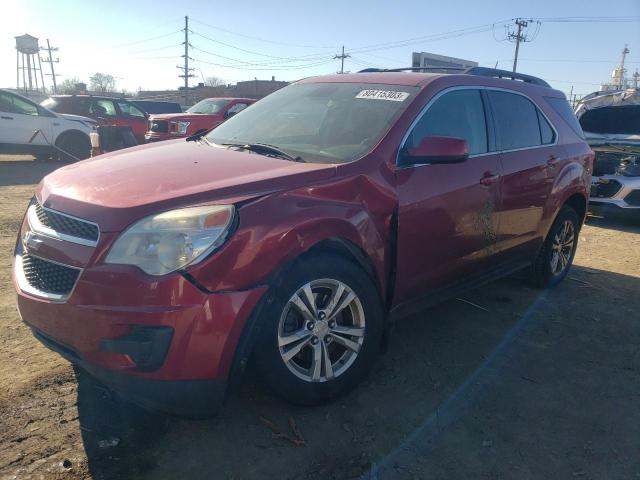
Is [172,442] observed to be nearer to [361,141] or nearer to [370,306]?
[370,306]

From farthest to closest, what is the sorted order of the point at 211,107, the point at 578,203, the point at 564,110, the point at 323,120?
1. the point at 211,107
2. the point at 578,203
3. the point at 564,110
4. the point at 323,120

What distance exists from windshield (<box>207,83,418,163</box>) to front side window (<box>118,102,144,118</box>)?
1313cm

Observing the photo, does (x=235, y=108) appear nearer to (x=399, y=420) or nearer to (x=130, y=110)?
(x=130, y=110)

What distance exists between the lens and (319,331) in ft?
8.87

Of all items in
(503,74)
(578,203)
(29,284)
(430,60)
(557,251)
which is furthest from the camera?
(430,60)

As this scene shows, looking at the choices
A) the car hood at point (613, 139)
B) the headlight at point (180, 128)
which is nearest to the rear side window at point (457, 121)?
the car hood at point (613, 139)

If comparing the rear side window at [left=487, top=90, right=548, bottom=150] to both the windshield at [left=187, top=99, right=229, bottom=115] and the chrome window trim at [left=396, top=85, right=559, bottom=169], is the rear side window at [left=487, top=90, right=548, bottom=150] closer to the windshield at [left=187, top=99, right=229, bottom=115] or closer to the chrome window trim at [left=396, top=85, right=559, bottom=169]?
the chrome window trim at [left=396, top=85, right=559, bottom=169]

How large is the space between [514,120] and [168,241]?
10.2 feet

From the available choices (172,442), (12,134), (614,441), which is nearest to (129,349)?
(172,442)

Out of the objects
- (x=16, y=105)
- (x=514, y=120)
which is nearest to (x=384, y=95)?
(x=514, y=120)

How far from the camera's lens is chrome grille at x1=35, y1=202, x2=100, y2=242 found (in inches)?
90.3

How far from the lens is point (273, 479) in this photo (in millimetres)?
2301

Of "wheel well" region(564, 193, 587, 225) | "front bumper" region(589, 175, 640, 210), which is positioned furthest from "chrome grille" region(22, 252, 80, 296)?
"front bumper" region(589, 175, 640, 210)

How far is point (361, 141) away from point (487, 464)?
1882 mm
